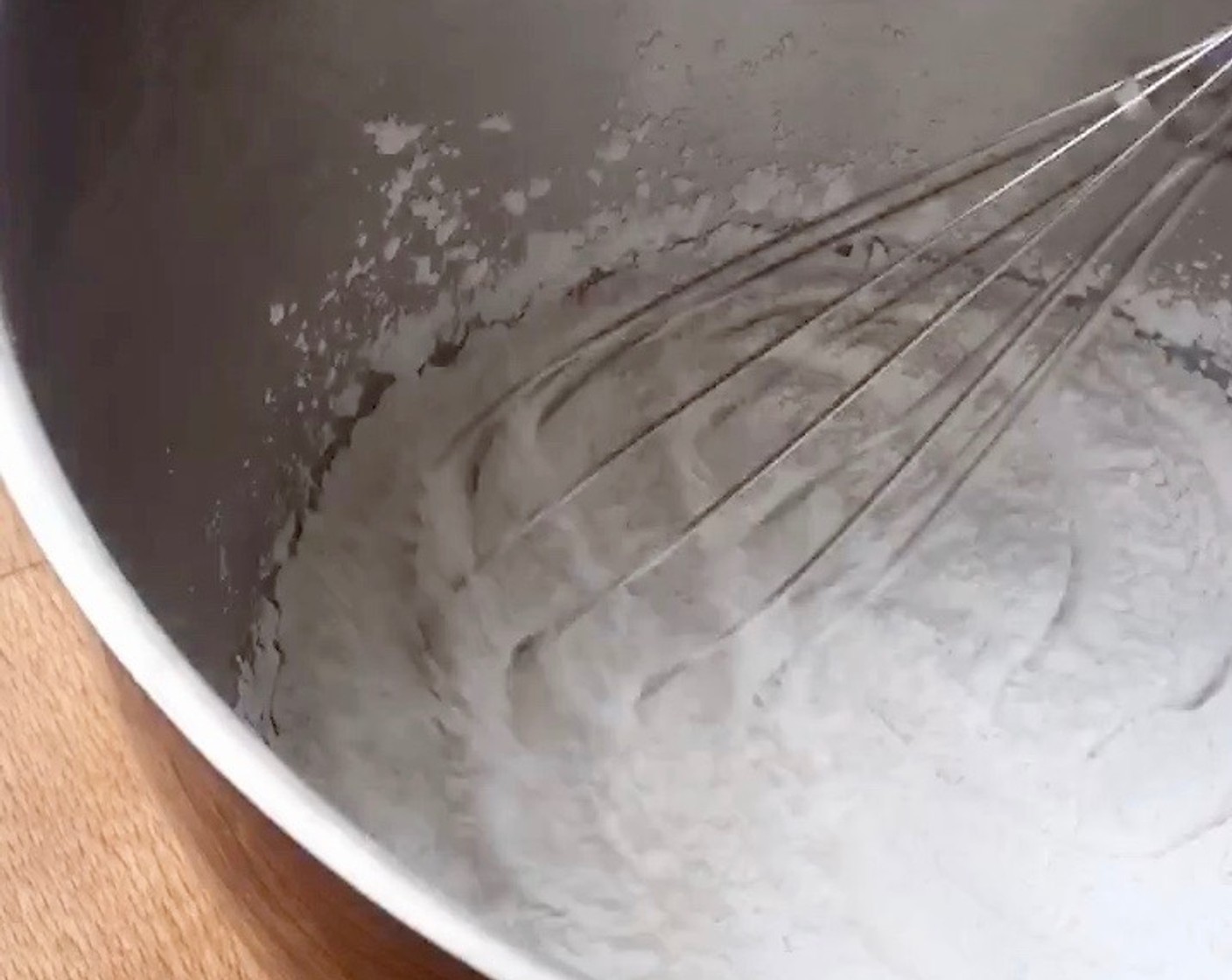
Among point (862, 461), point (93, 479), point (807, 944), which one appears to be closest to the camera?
point (93, 479)

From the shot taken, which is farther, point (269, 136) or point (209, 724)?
point (269, 136)

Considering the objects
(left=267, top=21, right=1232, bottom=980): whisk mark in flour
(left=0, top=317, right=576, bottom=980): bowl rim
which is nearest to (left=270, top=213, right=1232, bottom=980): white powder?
(left=267, top=21, right=1232, bottom=980): whisk mark in flour

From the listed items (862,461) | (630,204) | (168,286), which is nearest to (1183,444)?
(862,461)

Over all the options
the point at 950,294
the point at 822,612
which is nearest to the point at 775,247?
the point at 950,294

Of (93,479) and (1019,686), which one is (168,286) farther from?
(1019,686)

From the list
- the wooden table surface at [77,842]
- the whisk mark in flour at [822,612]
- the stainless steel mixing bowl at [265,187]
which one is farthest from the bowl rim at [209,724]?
the whisk mark in flour at [822,612]

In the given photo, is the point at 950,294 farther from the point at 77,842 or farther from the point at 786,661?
the point at 77,842

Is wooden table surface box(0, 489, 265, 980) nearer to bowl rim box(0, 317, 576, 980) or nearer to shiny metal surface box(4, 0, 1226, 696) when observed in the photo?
shiny metal surface box(4, 0, 1226, 696)
